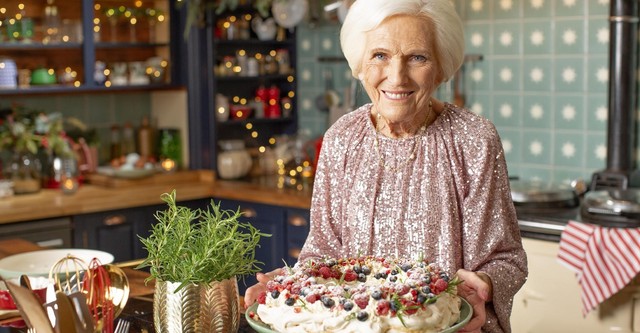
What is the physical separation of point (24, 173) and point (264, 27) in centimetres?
150

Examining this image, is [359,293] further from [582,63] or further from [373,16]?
[582,63]

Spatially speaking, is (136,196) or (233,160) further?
(233,160)

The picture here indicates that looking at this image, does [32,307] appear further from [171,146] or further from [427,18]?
[171,146]

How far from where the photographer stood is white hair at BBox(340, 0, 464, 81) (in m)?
1.84

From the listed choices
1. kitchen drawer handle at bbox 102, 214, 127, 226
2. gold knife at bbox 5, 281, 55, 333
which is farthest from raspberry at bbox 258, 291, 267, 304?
kitchen drawer handle at bbox 102, 214, 127, 226

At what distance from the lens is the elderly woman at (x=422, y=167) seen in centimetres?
184

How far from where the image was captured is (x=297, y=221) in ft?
14.3

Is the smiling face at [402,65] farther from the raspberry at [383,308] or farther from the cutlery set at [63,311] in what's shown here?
the cutlery set at [63,311]

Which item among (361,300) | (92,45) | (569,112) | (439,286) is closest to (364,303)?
(361,300)

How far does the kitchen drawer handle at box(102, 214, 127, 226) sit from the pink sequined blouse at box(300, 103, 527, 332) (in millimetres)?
2564

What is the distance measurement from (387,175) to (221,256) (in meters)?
0.45

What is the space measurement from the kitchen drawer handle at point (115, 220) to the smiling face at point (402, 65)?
9.06 feet

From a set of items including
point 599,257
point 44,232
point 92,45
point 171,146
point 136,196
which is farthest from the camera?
point 171,146

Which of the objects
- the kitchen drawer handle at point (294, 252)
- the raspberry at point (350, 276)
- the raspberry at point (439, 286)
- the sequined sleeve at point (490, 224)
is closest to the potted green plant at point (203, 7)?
the kitchen drawer handle at point (294, 252)
